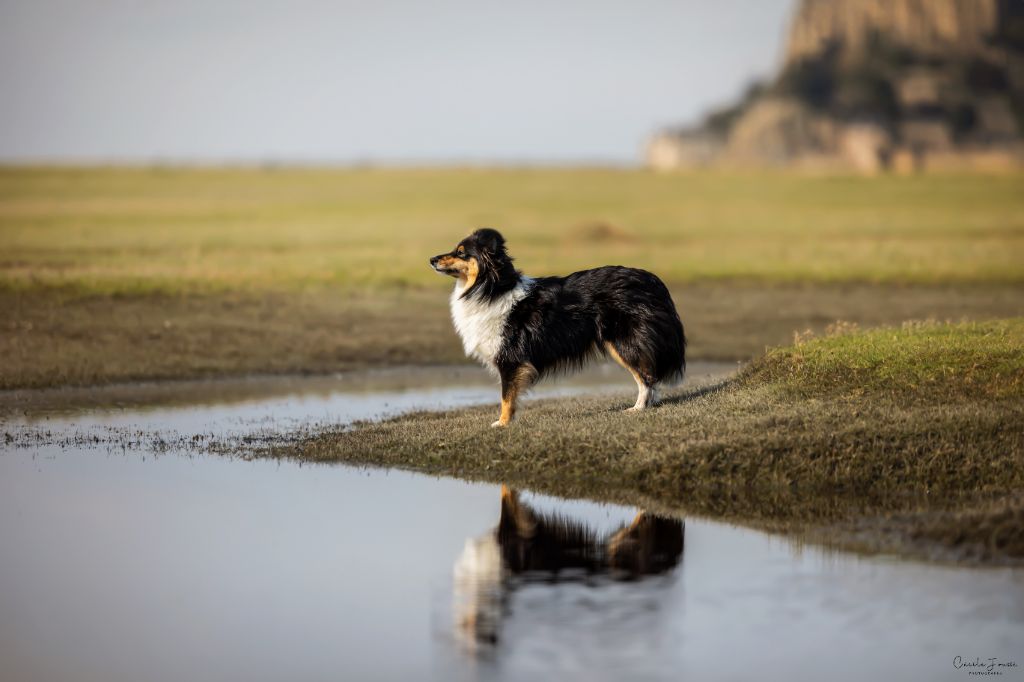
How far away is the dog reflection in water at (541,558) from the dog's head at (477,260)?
12.0 ft

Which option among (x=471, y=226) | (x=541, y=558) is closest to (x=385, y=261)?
(x=471, y=226)

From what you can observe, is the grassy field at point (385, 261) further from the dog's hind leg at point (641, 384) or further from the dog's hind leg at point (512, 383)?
the dog's hind leg at point (641, 384)

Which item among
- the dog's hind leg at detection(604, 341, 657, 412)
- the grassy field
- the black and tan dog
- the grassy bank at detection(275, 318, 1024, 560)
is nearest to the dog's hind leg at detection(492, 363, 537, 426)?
the black and tan dog

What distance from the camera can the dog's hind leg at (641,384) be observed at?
15688 mm

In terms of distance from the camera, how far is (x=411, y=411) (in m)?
18.7

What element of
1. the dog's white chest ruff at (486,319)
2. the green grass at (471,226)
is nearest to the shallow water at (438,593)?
the dog's white chest ruff at (486,319)

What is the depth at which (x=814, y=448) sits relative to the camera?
13336mm

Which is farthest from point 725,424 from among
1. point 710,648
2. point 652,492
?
point 710,648

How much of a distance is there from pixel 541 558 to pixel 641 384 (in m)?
5.29

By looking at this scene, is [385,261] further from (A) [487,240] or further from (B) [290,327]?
(A) [487,240]

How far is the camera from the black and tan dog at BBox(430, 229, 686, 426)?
15203 mm

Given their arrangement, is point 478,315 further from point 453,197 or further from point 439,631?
point 453,197

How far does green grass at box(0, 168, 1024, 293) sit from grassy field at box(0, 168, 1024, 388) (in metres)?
0.22

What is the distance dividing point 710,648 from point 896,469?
516 cm
